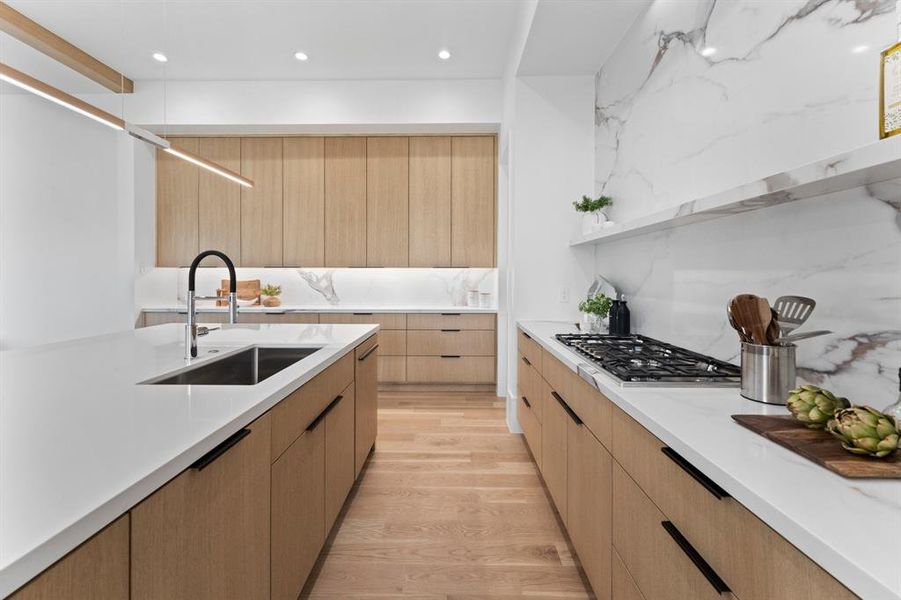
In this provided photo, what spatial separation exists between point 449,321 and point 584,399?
9.72 feet

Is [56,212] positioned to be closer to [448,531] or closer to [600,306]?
[448,531]

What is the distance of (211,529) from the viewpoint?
85cm

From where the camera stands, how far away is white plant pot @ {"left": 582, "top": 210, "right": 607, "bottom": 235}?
9.29ft

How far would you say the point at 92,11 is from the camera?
3.38m

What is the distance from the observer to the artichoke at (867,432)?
27.2 inches

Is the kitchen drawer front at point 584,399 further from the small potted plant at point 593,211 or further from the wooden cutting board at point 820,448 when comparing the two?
the small potted plant at point 593,211

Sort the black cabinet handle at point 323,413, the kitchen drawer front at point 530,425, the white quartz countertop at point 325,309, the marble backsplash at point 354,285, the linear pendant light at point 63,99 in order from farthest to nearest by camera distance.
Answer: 1. the marble backsplash at point 354,285
2. the white quartz countertop at point 325,309
3. the kitchen drawer front at point 530,425
4. the linear pendant light at point 63,99
5. the black cabinet handle at point 323,413

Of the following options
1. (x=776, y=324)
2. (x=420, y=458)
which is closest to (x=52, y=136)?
(x=420, y=458)

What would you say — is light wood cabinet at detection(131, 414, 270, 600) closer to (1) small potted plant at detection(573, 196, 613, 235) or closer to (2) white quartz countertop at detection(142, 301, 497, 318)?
(1) small potted plant at detection(573, 196, 613, 235)

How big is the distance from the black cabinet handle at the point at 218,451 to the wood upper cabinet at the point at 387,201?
383cm

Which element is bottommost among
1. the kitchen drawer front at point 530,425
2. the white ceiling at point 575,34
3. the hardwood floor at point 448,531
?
the hardwood floor at point 448,531

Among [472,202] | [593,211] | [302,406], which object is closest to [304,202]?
[472,202]

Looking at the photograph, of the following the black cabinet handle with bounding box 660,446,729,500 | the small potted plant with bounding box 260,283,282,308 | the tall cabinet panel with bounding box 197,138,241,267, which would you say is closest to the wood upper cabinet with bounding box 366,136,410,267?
the small potted plant with bounding box 260,283,282,308

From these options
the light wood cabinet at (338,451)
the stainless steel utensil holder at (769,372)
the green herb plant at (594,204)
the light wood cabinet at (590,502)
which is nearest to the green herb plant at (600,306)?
the green herb plant at (594,204)
